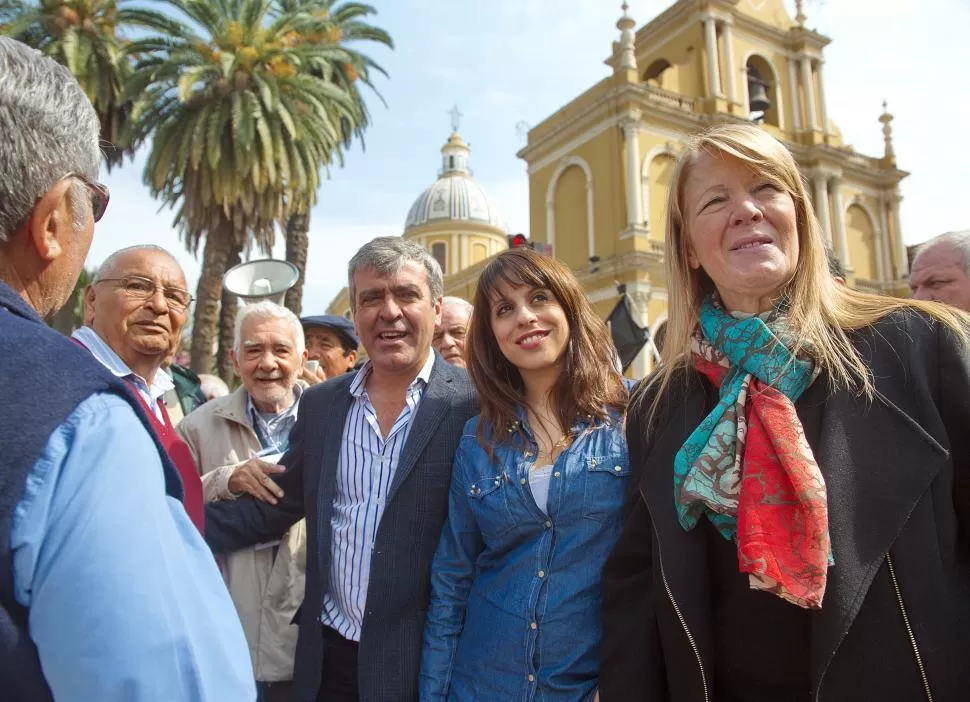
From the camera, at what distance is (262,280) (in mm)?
5730

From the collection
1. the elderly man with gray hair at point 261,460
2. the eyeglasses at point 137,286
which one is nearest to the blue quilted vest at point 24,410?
the elderly man with gray hair at point 261,460

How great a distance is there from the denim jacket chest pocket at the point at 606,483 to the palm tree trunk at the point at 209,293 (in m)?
13.3

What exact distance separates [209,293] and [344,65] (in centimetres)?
764

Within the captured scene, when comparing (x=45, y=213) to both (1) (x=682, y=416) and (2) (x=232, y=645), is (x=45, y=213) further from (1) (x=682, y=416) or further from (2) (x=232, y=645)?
(1) (x=682, y=416)

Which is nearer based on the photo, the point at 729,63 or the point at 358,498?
the point at 358,498

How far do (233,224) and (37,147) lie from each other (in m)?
15.7

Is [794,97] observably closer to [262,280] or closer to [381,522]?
[262,280]

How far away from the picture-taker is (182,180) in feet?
51.4

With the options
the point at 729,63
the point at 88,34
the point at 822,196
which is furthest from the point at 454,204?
the point at 88,34

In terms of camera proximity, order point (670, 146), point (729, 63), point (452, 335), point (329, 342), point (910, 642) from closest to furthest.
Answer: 1. point (910, 642)
2. point (452, 335)
3. point (329, 342)
4. point (670, 146)
5. point (729, 63)

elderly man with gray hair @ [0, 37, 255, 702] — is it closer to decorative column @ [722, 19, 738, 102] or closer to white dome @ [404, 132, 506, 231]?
decorative column @ [722, 19, 738, 102]

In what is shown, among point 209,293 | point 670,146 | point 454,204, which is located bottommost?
point 209,293

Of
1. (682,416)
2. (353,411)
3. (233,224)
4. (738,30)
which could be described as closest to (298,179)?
(233,224)

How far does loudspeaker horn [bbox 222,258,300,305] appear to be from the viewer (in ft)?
18.4
